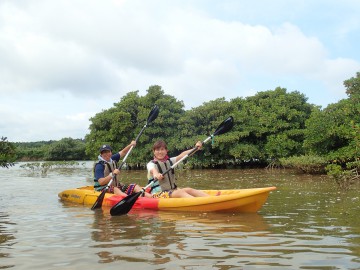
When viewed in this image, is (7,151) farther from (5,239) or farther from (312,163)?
(312,163)

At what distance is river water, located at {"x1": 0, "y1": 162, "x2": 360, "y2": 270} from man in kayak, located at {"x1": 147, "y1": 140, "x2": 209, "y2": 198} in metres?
0.51

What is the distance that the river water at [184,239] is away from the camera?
359 centimetres

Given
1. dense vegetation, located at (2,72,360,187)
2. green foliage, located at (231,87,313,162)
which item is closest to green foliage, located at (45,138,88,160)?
dense vegetation, located at (2,72,360,187)

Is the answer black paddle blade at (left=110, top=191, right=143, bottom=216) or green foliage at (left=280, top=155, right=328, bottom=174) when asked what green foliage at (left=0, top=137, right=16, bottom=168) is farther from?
green foliage at (left=280, top=155, right=328, bottom=174)

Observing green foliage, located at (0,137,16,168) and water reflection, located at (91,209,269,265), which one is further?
green foliage, located at (0,137,16,168)

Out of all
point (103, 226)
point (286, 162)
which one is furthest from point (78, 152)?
point (103, 226)

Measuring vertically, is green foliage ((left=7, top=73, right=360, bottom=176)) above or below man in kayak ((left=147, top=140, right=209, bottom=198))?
above

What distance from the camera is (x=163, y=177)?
24.2ft

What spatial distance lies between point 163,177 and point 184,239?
2.82m

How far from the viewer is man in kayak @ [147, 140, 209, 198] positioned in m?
7.15

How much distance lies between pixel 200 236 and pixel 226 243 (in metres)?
0.52

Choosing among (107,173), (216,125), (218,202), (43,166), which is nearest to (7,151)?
(107,173)

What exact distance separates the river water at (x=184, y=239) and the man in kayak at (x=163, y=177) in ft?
1.68

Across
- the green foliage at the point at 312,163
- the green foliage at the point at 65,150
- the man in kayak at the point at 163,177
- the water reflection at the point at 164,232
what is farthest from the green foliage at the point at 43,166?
the water reflection at the point at 164,232
